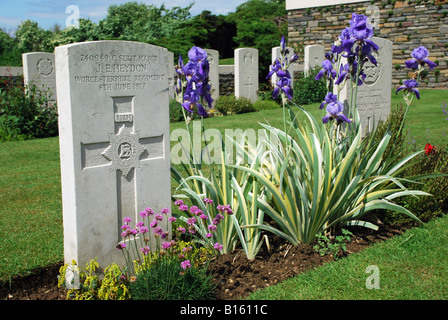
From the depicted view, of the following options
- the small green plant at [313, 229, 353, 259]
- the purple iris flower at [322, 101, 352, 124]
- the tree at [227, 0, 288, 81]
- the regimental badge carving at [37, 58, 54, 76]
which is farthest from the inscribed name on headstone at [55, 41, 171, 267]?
the tree at [227, 0, 288, 81]

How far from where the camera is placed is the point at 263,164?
3812mm

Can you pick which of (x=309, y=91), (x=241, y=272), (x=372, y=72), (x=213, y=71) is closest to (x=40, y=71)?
(x=213, y=71)

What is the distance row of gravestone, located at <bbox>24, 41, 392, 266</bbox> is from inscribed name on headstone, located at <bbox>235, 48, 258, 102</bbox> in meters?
9.72

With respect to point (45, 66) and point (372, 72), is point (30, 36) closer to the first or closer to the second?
point (45, 66)

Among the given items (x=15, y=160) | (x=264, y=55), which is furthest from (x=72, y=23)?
(x=15, y=160)

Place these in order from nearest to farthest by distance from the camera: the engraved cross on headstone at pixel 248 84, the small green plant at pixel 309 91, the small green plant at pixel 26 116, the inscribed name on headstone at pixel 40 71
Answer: the small green plant at pixel 26 116 < the inscribed name on headstone at pixel 40 71 < the engraved cross on headstone at pixel 248 84 < the small green plant at pixel 309 91

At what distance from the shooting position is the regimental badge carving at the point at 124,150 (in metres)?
3.02

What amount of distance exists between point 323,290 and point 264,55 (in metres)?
21.2

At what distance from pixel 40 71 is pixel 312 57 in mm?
8685

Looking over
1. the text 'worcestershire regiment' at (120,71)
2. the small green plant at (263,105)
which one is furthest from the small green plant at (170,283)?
the small green plant at (263,105)

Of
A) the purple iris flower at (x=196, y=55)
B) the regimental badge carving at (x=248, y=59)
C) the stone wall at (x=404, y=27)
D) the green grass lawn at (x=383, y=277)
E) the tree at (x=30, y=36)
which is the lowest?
the green grass lawn at (x=383, y=277)

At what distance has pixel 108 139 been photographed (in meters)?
2.98

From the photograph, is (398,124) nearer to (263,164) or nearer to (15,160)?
(263,164)

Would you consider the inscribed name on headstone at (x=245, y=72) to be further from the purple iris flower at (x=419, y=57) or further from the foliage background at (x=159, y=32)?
the purple iris flower at (x=419, y=57)
